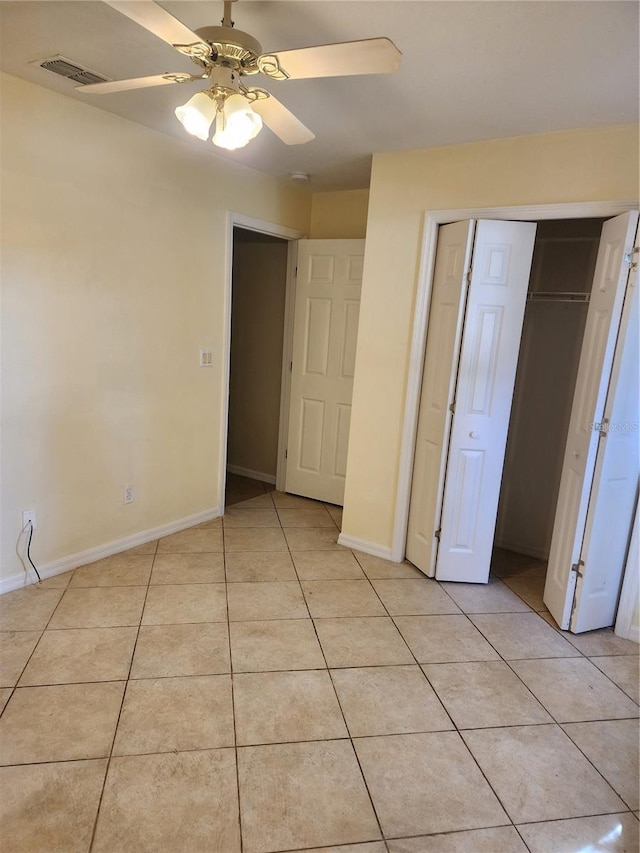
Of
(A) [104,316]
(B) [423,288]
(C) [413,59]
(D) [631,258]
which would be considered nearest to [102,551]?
(A) [104,316]

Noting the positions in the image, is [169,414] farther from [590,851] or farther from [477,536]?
[590,851]

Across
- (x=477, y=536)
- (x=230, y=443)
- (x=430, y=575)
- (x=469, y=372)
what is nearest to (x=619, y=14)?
(x=469, y=372)

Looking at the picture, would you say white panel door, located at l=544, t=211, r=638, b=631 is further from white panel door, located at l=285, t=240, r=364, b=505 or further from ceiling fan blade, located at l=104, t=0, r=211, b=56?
ceiling fan blade, located at l=104, t=0, r=211, b=56

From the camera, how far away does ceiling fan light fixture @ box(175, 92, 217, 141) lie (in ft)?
5.14

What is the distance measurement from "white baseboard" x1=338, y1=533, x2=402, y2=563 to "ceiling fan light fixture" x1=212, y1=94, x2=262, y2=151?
2510 millimetres

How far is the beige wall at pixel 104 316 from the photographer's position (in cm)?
254

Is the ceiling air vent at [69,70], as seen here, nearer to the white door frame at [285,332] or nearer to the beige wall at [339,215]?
the white door frame at [285,332]

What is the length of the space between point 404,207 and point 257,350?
200 cm

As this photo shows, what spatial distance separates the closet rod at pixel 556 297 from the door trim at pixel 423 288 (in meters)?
0.72


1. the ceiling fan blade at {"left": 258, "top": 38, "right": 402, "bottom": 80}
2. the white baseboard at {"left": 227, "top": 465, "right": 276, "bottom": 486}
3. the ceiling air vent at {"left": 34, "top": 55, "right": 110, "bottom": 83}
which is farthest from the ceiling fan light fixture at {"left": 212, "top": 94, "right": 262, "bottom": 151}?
the white baseboard at {"left": 227, "top": 465, "right": 276, "bottom": 486}

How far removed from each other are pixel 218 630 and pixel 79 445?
1.28 metres

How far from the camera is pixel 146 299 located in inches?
123

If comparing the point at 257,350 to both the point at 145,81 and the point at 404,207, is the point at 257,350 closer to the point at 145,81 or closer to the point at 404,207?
the point at 404,207

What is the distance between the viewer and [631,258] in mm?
2350
